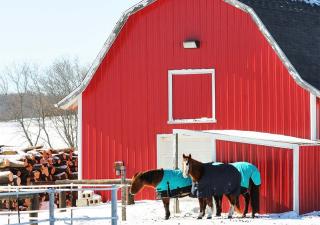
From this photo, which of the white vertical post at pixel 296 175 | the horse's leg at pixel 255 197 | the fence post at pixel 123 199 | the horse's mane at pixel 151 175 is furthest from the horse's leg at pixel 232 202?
the fence post at pixel 123 199

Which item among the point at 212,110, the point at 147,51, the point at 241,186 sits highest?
the point at 147,51

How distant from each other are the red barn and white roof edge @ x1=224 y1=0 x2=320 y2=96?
0.09ft

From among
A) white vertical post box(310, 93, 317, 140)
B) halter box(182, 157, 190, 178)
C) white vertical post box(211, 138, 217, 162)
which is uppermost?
white vertical post box(310, 93, 317, 140)

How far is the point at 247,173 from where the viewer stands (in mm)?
19609

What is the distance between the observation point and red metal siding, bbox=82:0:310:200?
74.3ft

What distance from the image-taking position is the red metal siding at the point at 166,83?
74.3ft

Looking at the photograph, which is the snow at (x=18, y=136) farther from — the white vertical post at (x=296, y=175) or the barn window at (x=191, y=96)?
the white vertical post at (x=296, y=175)

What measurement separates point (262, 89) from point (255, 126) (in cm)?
98

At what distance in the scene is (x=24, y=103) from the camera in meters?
76.1

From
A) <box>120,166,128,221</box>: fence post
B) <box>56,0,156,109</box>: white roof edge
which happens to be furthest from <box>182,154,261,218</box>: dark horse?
<box>56,0,156,109</box>: white roof edge

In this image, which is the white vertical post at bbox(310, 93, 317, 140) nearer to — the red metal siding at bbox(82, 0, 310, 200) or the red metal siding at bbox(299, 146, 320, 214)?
the red metal siding at bbox(82, 0, 310, 200)

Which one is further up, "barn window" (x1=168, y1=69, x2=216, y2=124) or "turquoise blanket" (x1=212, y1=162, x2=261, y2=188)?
"barn window" (x1=168, y1=69, x2=216, y2=124)

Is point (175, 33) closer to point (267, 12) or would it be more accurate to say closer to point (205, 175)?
point (267, 12)

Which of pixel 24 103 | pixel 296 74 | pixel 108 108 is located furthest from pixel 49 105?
pixel 296 74
